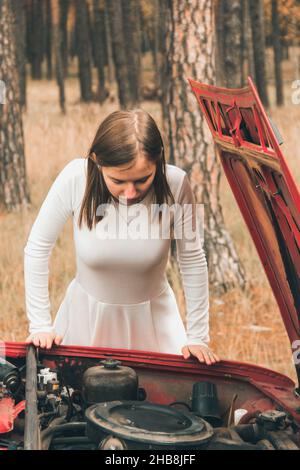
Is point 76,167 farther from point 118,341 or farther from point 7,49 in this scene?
point 7,49

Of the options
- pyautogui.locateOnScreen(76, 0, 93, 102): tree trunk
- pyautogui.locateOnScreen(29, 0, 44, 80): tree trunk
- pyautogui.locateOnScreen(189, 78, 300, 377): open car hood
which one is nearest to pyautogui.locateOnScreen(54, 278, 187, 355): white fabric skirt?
pyautogui.locateOnScreen(189, 78, 300, 377): open car hood

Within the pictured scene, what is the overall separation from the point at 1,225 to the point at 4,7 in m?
2.87

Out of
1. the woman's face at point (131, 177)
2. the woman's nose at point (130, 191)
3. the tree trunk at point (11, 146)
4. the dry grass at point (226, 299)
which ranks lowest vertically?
the dry grass at point (226, 299)

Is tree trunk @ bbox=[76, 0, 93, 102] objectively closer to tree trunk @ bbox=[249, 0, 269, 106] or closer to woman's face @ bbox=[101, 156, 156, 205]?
tree trunk @ bbox=[249, 0, 269, 106]

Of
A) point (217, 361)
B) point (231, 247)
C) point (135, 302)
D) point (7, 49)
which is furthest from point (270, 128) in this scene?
point (7, 49)

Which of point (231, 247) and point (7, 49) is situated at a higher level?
point (7, 49)

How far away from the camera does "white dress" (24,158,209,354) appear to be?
3.38 m

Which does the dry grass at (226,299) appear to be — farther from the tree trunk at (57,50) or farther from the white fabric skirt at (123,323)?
the tree trunk at (57,50)

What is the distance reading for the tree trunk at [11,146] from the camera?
418 inches

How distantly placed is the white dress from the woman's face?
1.03 feet

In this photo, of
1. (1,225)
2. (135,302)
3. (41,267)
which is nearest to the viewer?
(41,267)

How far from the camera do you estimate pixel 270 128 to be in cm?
219

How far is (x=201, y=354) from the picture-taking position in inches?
121

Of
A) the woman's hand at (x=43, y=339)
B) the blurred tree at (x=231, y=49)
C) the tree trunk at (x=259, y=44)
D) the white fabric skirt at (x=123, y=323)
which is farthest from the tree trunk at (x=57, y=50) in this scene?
the woman's hand at (x=43, y=339)
